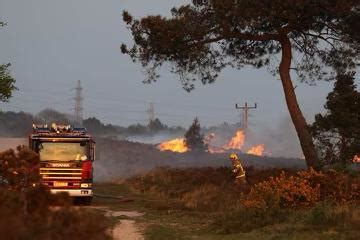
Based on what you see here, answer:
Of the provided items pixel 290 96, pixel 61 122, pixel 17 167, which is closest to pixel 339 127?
pixel 290 96

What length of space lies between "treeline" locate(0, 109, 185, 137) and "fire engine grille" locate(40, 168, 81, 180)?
262 feet

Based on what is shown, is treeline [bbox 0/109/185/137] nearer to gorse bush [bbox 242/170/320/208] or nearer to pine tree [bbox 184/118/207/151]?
pine tree [bbox 184/118/207/151]

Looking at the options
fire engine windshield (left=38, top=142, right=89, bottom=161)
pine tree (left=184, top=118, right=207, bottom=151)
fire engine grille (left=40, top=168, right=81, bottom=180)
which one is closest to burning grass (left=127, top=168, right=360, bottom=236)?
fire engine grille (left=40, top=168, right=81, bottom=180)

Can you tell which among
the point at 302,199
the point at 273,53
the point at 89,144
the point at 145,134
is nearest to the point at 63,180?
the point at 89,144

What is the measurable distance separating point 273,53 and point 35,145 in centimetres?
1381

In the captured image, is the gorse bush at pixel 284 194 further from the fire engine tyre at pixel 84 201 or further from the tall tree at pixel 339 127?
the fire engine tyre at pixel 84 201

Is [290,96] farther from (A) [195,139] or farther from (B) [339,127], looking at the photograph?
(A) [195,139]

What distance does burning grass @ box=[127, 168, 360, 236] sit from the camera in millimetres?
15500

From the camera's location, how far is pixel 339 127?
24.0m

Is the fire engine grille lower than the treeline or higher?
lower

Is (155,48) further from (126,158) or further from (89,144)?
(126,158)

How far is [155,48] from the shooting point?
2841 cm

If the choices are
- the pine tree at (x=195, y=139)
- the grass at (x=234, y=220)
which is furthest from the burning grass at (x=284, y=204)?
A: the pine tree at (x=195, y=139)

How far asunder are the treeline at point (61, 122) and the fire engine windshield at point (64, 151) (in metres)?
79.7
